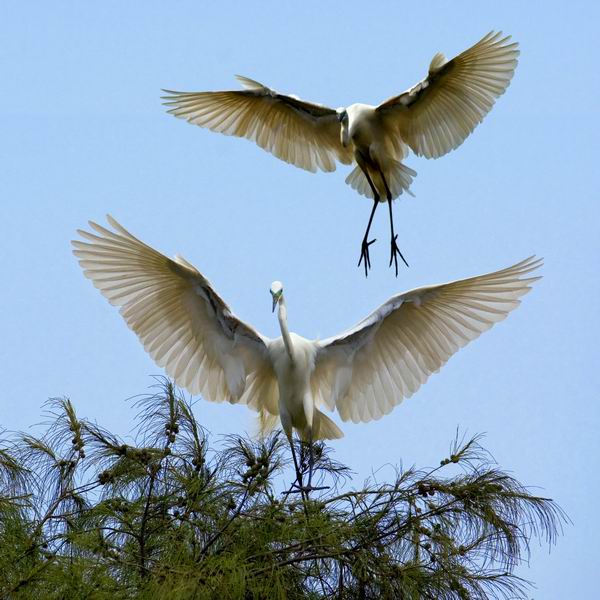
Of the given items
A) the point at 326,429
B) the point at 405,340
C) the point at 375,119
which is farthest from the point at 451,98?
the point at 326,429

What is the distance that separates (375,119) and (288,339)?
5.68ft

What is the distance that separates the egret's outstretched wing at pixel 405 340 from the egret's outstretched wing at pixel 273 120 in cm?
179

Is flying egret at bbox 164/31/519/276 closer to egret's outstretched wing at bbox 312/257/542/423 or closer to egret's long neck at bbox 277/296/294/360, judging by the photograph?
egret's outstretched wing at bbox 312/257/542/423

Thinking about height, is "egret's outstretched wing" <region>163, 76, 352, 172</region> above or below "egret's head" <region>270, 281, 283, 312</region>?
above

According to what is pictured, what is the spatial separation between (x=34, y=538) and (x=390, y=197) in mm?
3216

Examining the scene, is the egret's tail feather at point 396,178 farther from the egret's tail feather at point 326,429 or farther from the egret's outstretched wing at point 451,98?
the egret's tail feather at point 326,429

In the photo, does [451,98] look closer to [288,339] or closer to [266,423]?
[288,339]

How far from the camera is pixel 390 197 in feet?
23.5

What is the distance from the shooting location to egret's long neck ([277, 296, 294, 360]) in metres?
5.83

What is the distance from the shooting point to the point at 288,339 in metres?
5.85

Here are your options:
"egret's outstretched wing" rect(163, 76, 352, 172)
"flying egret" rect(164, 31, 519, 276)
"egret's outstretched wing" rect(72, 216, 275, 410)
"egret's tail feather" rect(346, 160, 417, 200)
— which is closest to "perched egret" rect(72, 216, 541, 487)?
"egret's outstretched wing" rect(72, 216, 275, 410)

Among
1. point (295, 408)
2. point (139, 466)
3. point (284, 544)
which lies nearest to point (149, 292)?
point (295, 408)

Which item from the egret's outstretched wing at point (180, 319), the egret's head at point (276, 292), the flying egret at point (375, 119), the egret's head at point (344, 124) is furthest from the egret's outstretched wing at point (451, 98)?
the egret's outstretched wing at point (180, 319)

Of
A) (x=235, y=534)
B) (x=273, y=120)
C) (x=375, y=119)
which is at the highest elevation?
(x=273, y=120)
